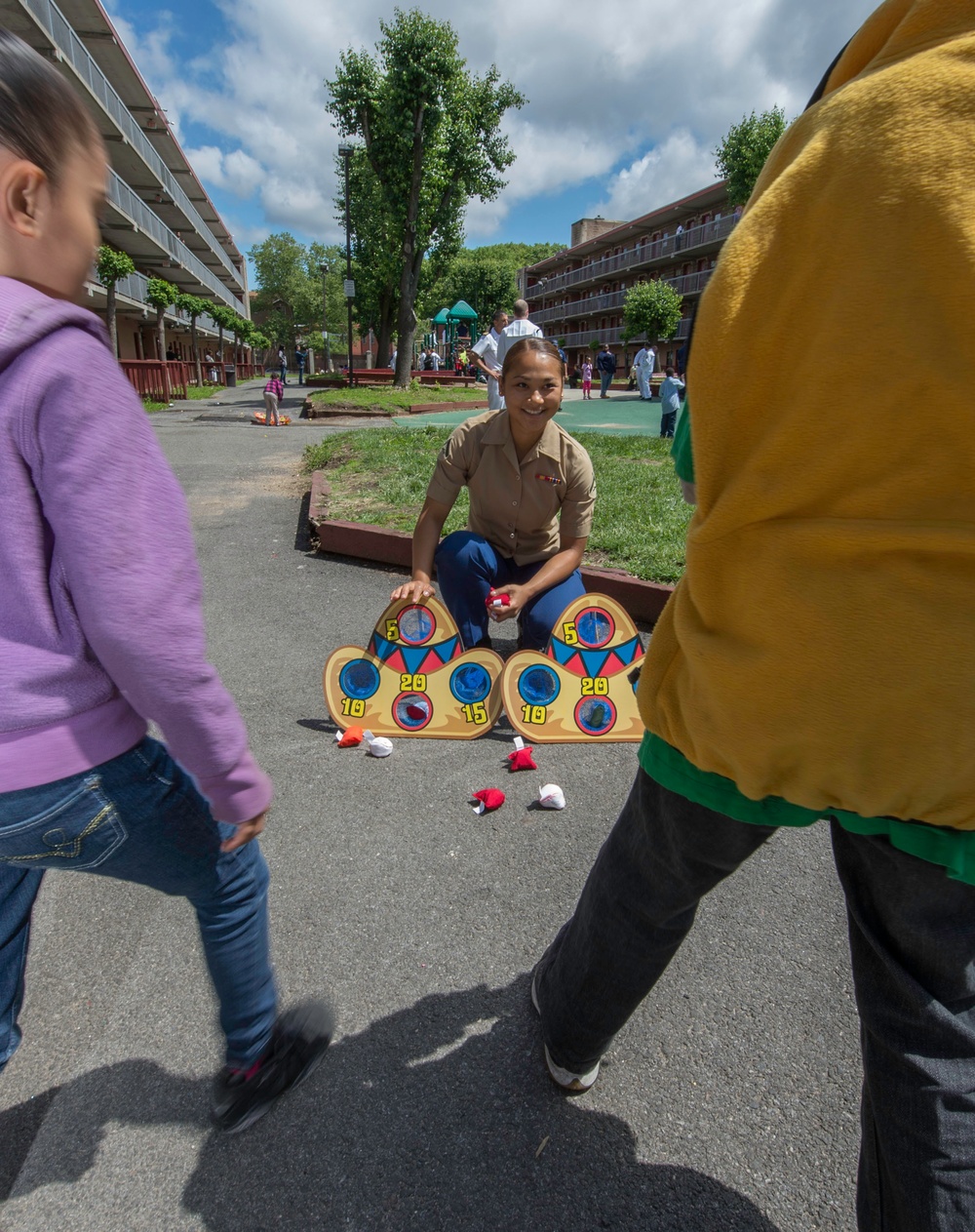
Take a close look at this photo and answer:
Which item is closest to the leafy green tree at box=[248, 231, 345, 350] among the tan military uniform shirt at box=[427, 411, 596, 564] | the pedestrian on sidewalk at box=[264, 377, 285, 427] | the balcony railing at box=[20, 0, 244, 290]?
the balcony railing at box=[20, 0, 244, 290]

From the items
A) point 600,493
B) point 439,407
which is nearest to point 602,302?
point 439,407

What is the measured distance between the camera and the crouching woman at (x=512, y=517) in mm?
3379

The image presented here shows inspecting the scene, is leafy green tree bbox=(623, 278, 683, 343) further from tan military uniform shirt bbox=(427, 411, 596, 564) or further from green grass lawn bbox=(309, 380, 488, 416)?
tan military uniform shirt bbox=(427, 411, 596, 564)

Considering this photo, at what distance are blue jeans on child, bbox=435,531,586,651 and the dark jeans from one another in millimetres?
2344

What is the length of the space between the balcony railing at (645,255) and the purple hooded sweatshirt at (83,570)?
44532 mm

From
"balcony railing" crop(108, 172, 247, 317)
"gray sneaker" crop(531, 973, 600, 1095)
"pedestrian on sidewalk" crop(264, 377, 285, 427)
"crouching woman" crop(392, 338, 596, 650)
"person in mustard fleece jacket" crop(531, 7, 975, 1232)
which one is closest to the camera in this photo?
"person in mustard fleece jacket" crop(531, 7, 975, 1232)

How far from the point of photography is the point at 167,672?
1.09 meters

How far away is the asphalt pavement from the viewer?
1532mm

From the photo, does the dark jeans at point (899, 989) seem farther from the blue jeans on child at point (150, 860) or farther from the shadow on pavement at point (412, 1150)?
the blue jeans on child at point (150, 860)

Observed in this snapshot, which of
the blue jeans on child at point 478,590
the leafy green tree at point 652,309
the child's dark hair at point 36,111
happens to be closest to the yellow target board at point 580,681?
the blue jeans on child at point 478,590

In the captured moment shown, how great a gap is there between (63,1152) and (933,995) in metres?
1.75

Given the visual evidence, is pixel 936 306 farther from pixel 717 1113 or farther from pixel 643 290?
pixel 643 290

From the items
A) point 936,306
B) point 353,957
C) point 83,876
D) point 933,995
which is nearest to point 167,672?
point 936,306

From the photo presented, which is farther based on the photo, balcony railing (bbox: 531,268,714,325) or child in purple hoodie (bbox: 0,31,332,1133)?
balcony railing (bbox: 531,268,714,325)
